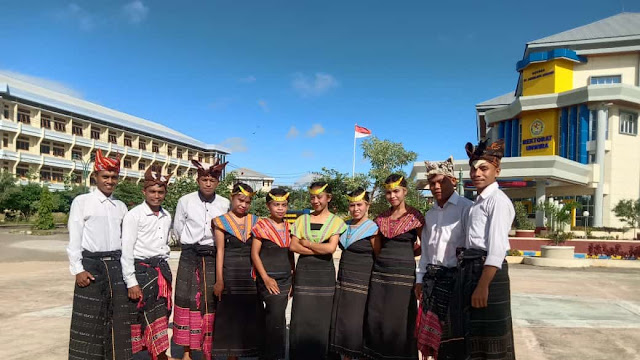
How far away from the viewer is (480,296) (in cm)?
313

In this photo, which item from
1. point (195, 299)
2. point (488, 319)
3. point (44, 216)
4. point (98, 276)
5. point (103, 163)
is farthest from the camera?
point (44, 216)

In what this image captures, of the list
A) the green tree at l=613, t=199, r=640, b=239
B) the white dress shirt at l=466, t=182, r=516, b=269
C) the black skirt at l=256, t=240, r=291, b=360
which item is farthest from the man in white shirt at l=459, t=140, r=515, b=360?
the green tree at l=613, t=199, r=640, b=239

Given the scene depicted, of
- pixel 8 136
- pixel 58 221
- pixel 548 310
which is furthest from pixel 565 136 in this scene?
pixel 8 136

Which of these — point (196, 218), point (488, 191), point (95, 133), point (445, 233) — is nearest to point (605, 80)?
point (445, 233)

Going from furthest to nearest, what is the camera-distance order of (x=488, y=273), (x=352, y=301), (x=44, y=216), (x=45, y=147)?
(x=45, y=147) < (x=44, y=216) < (x=352, y=301) < (x=488, y=273)

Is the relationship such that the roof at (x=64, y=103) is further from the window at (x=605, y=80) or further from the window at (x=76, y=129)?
the window at (x=605, y=80)

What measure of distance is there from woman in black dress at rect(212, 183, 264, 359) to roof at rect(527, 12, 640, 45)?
32.8 metres

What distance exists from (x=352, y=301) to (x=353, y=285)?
148 millimetres

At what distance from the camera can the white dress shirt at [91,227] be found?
140 inches

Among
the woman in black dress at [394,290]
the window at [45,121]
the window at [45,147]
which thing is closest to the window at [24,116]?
the window at [45,121]

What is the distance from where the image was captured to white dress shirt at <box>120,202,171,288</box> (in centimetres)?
381

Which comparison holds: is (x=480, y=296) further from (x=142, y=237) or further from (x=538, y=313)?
(x=538, y=313)

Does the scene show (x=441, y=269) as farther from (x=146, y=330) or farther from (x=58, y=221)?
(x=58, y=221)

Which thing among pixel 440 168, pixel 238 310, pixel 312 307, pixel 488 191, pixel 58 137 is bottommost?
pixel 238 310
